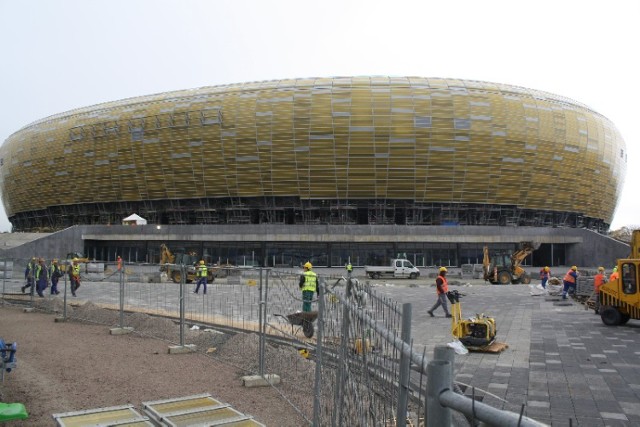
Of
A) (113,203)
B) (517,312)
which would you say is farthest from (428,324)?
(113,203)

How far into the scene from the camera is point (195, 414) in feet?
22.1

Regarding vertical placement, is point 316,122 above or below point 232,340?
above

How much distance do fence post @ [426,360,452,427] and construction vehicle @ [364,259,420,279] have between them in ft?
142

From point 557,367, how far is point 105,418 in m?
8.34

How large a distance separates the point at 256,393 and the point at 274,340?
5.47 ft

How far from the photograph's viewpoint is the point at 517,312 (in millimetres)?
21109

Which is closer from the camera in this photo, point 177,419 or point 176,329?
point 177,419

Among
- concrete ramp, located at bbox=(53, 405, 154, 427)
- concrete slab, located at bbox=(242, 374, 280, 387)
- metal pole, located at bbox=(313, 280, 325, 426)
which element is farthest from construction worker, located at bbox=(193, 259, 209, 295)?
metal pole, located at bbox=(313, 280, 325, 426)

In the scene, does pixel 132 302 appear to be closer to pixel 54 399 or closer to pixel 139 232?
pixel 54 399

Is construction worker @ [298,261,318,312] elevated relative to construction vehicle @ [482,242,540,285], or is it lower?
elevated

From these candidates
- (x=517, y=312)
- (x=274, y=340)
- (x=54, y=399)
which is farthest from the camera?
(x=517, y=312)

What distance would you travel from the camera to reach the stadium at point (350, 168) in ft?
185

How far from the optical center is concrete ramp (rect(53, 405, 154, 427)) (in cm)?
635

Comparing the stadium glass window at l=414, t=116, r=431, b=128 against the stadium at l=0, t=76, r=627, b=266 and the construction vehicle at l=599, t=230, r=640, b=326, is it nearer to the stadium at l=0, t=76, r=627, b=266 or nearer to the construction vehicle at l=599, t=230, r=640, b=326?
the stadium at l=0, t=76, r=627, b=266
